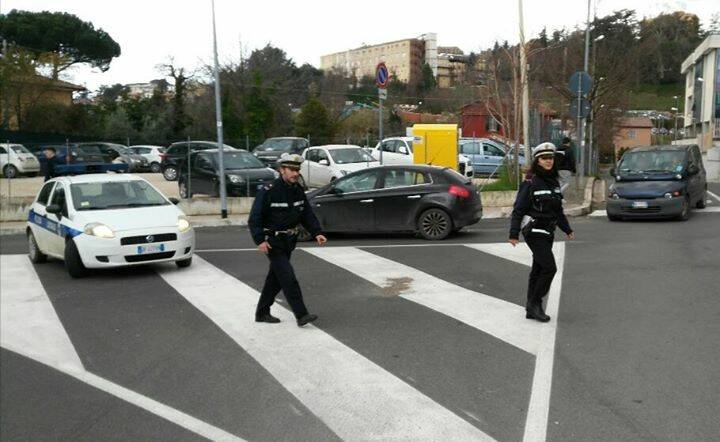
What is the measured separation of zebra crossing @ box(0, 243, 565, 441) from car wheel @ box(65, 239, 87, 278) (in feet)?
0.52

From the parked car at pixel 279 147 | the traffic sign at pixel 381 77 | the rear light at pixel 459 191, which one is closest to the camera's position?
the rear light at pixel 459 191

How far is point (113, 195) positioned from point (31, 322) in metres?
3.76

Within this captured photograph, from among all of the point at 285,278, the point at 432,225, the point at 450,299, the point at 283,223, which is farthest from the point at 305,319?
the point at 432,225

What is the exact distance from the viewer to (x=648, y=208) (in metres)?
15.9

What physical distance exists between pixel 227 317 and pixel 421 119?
65.7 metres

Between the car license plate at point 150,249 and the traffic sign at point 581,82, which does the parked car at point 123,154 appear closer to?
the traffic sign at point 581,82

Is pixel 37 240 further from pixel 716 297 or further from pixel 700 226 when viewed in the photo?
pixel 700 226

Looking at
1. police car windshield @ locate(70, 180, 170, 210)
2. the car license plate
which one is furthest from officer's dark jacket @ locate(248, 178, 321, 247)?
police car windshield @ locate(70, 180, 170, 210)

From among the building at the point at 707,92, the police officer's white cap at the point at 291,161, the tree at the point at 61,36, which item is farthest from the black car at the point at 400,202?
the tree at the point at 61,36

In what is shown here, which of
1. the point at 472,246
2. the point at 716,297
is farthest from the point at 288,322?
the point at 472,246

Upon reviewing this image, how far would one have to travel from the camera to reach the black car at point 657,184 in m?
15.8

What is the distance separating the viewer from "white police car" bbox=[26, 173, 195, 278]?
1068cm

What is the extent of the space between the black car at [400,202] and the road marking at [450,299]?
1.94m

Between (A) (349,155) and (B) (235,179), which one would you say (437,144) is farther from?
(B) (235,179)
